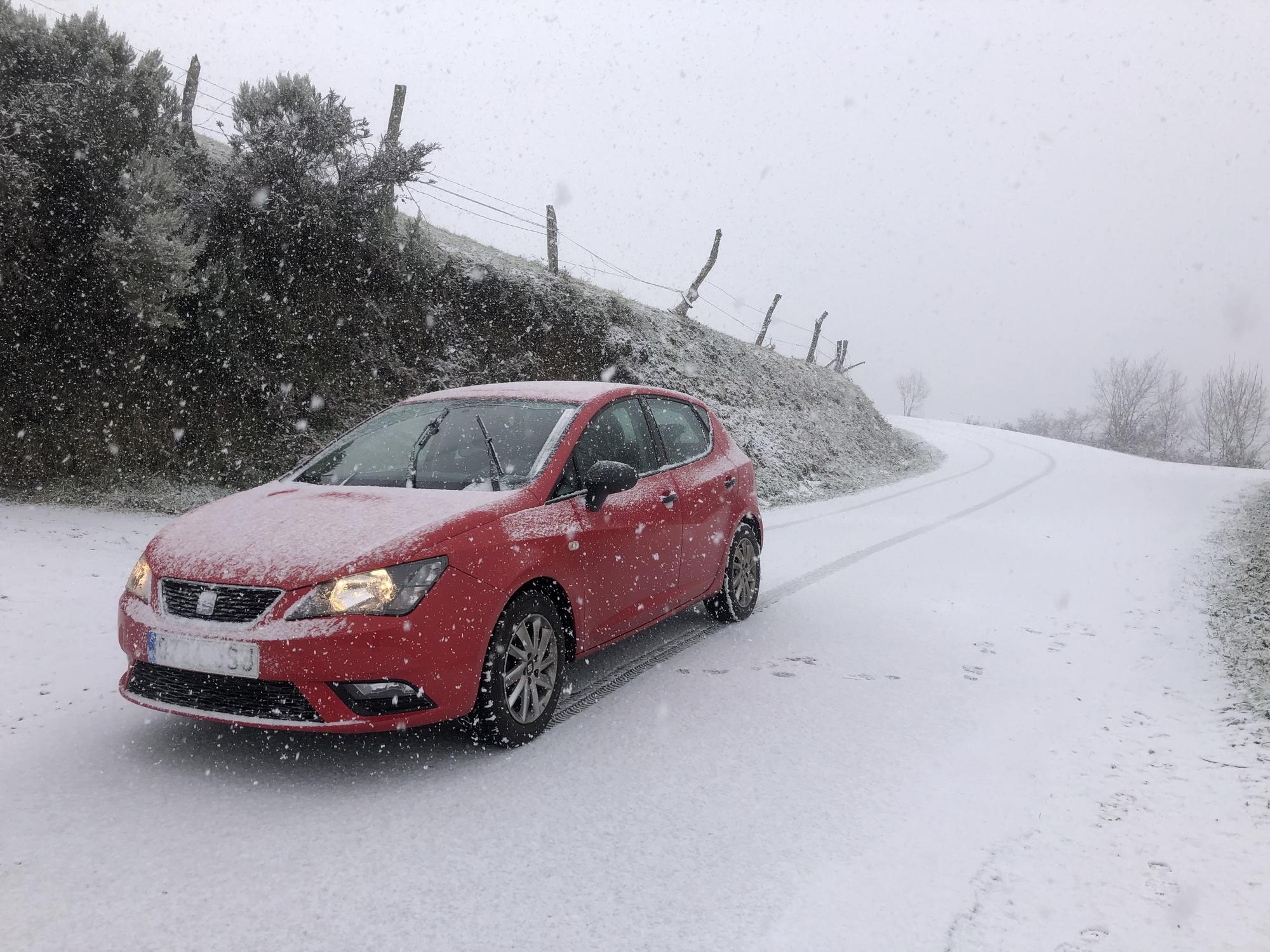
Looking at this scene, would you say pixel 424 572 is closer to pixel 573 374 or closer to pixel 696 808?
pixel 696 808

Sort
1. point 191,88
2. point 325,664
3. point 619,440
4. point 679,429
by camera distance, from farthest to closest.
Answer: point 191,88
point 679,429
point 619,440
point 325,664

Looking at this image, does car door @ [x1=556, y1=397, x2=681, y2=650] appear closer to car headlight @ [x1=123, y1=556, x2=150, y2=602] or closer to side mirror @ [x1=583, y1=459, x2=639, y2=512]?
side mirror @ [x1=583, y1=459, x2=639, y2=512]

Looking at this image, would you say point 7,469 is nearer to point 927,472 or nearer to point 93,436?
point 93,436

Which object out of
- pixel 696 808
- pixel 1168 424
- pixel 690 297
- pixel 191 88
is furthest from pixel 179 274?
pixel 1168 424

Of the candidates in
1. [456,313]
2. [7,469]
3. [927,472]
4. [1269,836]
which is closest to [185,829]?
[1269,836]

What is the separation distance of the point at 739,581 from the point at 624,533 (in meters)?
1.85

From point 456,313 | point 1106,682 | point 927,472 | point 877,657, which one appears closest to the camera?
point 1106,682

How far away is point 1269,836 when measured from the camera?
313 cm

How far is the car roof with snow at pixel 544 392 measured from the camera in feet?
16.6

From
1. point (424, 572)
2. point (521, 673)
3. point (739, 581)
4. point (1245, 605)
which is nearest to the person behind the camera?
point (424, 572)

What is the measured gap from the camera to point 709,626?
620 centimetres

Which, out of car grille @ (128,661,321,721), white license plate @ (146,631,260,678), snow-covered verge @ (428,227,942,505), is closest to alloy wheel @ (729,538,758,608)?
car grille @ (128,661,321,721)

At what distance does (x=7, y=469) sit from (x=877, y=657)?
8828 millimetres

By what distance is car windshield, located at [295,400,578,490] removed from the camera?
14.4 feet
